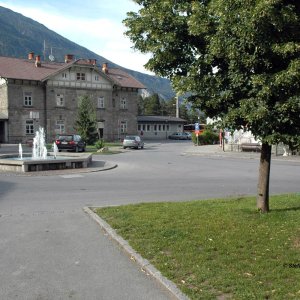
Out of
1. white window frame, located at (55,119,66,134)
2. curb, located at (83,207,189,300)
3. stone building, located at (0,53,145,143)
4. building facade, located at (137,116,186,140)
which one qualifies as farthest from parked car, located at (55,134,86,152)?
building facade, located at (137,116,186,140)

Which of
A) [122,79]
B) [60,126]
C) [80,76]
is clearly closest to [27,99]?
[60,126]

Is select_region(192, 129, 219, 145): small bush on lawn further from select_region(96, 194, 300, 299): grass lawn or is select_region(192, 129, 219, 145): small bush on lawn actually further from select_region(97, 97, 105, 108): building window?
select_region(96, 194, 300, 299): grass lawn

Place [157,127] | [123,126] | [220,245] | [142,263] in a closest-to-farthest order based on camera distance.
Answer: [142,263] → [220,245] → [123,126] → [157,127]

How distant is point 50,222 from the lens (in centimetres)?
925

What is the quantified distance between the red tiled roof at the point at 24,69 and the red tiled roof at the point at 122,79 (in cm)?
930

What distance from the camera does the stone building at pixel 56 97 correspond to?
194ft

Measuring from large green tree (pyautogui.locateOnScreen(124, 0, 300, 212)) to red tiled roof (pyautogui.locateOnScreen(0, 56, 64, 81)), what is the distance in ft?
175

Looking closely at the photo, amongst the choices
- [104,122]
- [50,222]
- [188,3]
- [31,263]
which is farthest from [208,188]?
[104,122]

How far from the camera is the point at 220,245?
258 inches

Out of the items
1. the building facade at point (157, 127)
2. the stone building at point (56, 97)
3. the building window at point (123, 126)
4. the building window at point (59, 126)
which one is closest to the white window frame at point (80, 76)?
the stone building at point (56, 97)

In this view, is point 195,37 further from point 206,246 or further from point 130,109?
point 130,109

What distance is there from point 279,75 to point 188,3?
86.7 inches

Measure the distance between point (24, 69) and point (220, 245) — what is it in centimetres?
5981

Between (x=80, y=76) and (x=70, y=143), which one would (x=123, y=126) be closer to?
(x=80, y=76)
